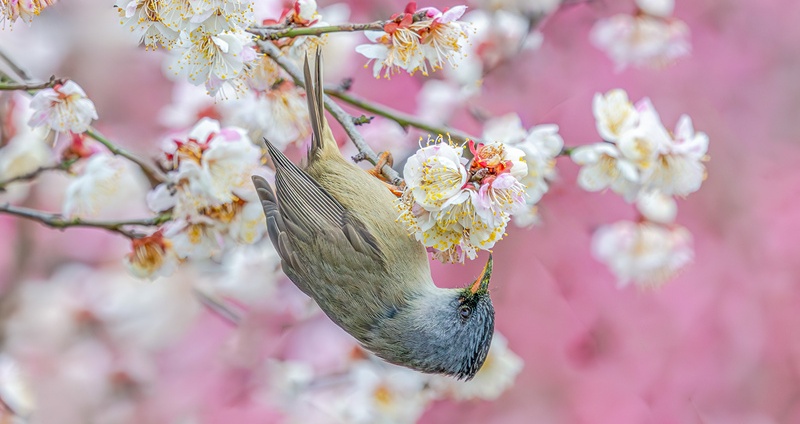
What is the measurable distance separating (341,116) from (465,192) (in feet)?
0.57

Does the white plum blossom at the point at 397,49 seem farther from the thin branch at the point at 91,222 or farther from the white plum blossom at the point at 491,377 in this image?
the white plum blossom at the point at 491,377

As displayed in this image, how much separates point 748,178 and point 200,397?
1273mm

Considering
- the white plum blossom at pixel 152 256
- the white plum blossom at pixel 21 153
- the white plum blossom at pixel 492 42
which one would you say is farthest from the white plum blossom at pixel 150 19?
the white plum blossom at pixel 492 42

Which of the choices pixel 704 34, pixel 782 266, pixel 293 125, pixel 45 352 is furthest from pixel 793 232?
pixel 45 352

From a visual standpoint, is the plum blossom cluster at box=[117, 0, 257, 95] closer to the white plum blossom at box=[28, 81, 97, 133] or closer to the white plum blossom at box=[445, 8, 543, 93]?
the white plum blossom at box=[28, 81, 97, 133]

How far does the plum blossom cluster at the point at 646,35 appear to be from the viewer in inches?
59.3

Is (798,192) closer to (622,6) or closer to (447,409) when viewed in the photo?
(622,6)

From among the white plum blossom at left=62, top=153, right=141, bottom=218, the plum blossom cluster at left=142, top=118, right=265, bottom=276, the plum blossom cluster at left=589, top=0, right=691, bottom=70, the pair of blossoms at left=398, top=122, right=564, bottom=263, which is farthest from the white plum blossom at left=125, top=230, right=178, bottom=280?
the plum blossom cluster at left=589, top=0, right=691, bottom=70

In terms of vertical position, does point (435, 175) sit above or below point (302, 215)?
above

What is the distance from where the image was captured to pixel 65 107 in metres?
0.80

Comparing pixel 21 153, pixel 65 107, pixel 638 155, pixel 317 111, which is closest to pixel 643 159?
pixel 638 155

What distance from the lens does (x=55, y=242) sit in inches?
63.2

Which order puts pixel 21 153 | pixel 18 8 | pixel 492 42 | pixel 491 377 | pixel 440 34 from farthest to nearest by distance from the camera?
1. pixel 492 42
2. pixel 491 377
3. pixel 21 153
4. pixel 440 34
5. pixel 18 8

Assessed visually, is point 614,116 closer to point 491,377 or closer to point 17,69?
point 491,377
